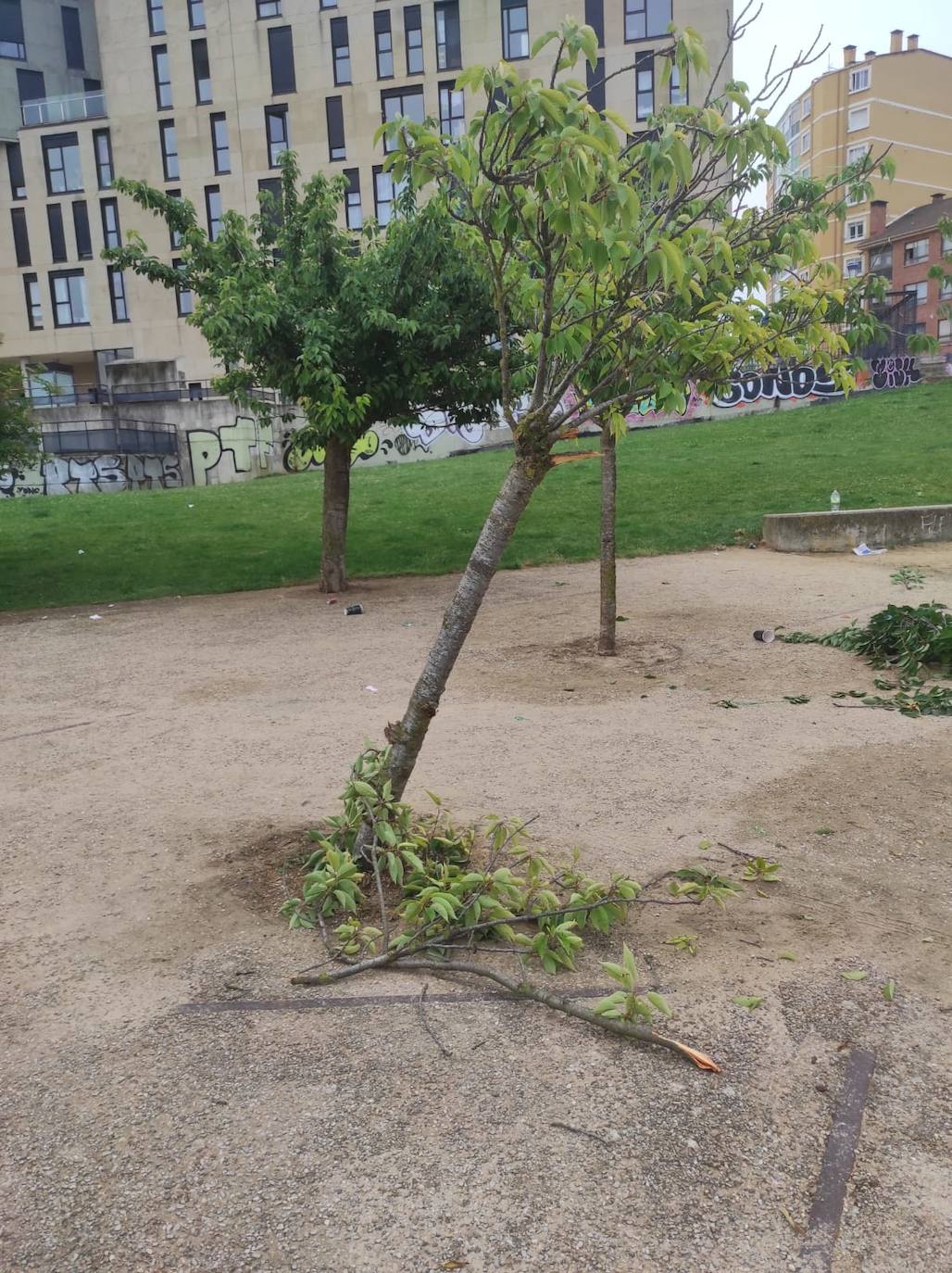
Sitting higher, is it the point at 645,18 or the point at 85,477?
the point at 645,18

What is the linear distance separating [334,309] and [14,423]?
5117 millimetres

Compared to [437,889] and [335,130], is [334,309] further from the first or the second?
[335,130]

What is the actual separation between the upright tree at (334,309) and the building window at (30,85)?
155 ft

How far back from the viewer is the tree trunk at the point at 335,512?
12.7 metres

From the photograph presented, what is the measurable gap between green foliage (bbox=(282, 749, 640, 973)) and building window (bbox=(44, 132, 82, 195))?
5121cm

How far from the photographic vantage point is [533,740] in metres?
6.48

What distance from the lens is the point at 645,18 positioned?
134 ft

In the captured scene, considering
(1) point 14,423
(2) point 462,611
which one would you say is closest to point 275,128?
(1) point 14,423

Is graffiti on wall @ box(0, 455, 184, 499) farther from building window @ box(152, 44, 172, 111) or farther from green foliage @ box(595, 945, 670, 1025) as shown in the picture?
green foliage @ box(595, 945, 670, 1025)

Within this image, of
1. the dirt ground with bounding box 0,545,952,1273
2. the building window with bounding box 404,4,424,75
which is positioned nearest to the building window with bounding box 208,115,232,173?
the building window with bounding box 404,4,424,75

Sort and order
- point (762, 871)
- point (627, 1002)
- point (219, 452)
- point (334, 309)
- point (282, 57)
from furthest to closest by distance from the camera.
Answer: point (282, 57), point (219, 452), point (334, 309), point (762, 871), point (627, 1002)

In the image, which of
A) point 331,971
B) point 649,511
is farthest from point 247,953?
point 649,511

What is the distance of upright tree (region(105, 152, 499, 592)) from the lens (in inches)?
425

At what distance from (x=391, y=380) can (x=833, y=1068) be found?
992cm
